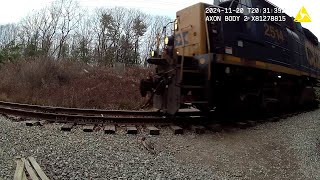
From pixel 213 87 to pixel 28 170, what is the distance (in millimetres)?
3915

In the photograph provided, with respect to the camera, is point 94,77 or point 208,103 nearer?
point 208,103

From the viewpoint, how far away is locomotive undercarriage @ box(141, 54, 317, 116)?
559 cm

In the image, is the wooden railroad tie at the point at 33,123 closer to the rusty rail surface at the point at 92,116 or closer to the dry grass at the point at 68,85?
the rusty rail surface at the point at 92,116

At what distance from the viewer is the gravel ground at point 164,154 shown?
3.18 m

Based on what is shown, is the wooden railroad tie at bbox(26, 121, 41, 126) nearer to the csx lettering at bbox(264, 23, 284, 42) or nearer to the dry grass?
the dry grass

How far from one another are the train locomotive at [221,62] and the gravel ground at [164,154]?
931 mm

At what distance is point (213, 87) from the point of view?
18.9 feet

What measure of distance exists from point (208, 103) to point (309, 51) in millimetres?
7070

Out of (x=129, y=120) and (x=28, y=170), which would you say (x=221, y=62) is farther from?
(x=28, y=170)

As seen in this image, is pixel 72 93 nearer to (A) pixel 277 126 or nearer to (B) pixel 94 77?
(B) pixel 94 77

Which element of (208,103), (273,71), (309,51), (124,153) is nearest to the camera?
(124,153)

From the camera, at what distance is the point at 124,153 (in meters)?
3.83

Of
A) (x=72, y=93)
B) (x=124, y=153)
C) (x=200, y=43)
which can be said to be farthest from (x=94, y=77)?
(x=124, y=153)

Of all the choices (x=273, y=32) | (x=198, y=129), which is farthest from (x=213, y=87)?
A: (x=273, y=32)
